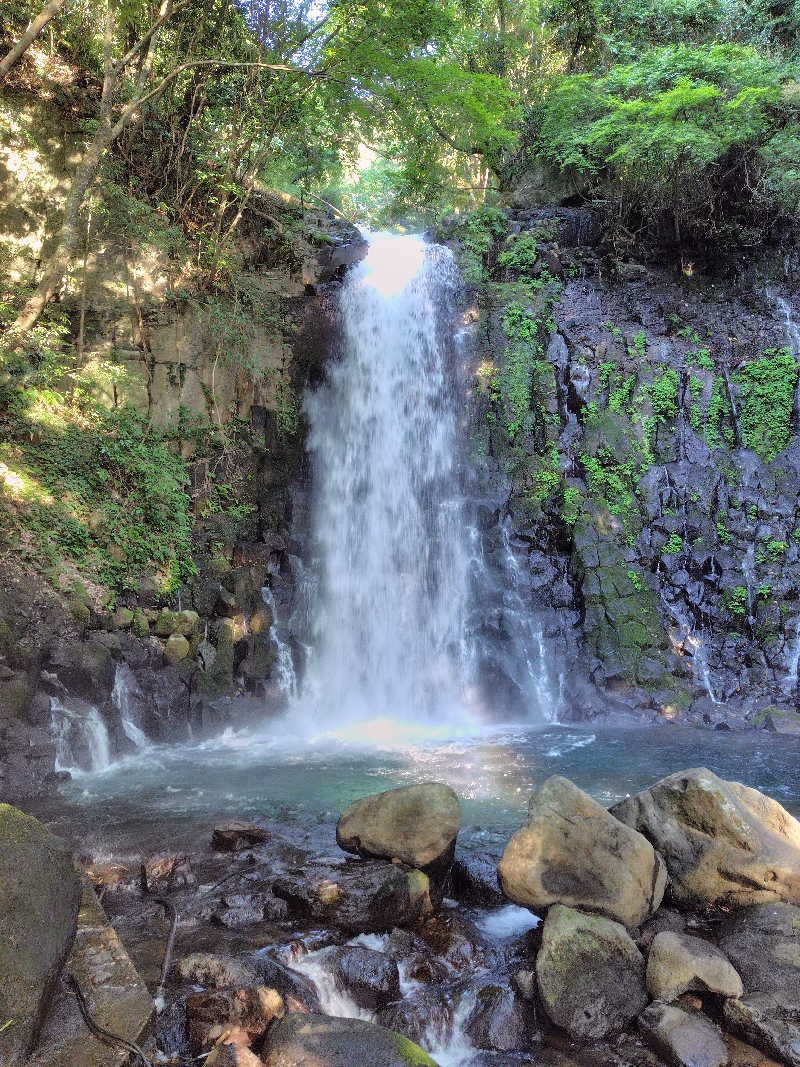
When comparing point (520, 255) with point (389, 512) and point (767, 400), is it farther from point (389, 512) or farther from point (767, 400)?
point (389, 512)

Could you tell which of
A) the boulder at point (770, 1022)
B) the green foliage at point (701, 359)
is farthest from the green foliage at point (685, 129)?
the boulder at point (770, 1022)

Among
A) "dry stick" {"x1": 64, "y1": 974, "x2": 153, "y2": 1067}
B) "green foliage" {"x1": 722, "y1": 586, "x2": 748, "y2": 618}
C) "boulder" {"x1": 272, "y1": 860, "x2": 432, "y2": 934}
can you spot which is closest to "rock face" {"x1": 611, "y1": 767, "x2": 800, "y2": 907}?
"boulder" {"x1": 272, "y1": 860, "x2": 432, "y2": 934}

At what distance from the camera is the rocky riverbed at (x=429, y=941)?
9.93 ft

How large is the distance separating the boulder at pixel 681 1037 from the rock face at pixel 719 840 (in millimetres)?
1067

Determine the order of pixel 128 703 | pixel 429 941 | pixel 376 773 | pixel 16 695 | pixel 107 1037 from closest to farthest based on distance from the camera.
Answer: pixel 107 1037 < pixel 429 941 < pixel 16 695 < pixel 376 773 < pixel 128 703

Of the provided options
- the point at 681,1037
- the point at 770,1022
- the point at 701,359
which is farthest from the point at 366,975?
the point at 701,359

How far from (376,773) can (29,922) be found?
16.8 ft

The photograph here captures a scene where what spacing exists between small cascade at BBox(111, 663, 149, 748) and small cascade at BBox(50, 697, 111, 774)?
344 millimetres

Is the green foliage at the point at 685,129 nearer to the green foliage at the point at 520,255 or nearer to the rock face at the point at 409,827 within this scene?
the green foliage at the point at 520,255

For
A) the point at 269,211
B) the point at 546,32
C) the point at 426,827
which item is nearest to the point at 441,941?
the point at 426,827

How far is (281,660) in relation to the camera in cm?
1095

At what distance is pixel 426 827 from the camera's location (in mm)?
4840

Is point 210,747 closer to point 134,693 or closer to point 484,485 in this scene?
point 134,693

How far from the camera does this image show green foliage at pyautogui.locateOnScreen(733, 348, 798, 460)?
12425mm
